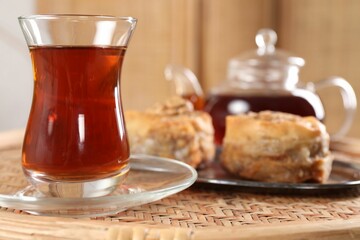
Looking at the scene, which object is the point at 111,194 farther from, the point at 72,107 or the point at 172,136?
the point at 172,136

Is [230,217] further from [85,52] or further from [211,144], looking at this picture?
[211,144]


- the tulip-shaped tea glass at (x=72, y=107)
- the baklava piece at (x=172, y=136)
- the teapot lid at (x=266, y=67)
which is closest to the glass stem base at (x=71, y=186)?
the tulip-shaped tea glass at (x=72, y=107)

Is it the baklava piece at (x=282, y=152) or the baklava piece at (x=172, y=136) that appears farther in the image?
the baklava piece at (x=172, y=136)

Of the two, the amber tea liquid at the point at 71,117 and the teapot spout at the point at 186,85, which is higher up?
the amber tea liquid at the point at 71,117

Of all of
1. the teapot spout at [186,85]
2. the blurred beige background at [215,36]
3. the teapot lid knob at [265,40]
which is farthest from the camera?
the blurred beige background at [215,36]

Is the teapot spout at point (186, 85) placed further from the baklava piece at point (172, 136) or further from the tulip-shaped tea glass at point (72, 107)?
the tulip-shaped tea glass at point (72, 107)

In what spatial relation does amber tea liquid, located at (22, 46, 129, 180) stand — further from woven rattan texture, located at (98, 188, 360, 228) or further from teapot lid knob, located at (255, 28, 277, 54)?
teapot lid knob, located at (255, 28, 277, 54)

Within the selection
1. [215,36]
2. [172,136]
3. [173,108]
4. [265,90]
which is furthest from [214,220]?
[215,36]
